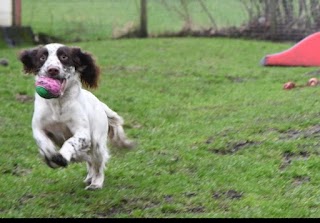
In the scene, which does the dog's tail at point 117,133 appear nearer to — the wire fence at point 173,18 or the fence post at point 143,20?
the wire fence at point 173,18

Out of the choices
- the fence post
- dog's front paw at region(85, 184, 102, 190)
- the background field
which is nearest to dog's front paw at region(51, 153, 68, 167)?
the background field

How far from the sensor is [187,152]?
715 centimetres

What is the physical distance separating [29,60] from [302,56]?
8777 millimetres

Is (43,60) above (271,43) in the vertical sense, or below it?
above

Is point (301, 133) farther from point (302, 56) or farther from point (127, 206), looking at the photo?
point (302, 56)

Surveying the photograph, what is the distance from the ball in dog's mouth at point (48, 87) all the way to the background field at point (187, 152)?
0.75m

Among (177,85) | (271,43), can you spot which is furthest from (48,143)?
(271,43)

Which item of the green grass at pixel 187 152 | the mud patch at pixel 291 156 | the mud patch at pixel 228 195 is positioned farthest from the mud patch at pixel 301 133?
the mud patch at pixel 228 195

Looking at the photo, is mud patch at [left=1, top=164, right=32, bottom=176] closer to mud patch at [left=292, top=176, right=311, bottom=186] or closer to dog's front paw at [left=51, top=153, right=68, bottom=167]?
dog's front paw at [left=51, top=153, right=68, bottom=167]

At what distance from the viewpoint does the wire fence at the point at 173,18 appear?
60.0 ft

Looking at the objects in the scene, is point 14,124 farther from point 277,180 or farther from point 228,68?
point 228,68

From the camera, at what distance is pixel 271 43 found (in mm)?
18000

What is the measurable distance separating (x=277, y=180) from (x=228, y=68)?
25.3ft

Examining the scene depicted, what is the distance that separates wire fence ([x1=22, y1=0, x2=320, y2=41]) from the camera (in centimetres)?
1828
